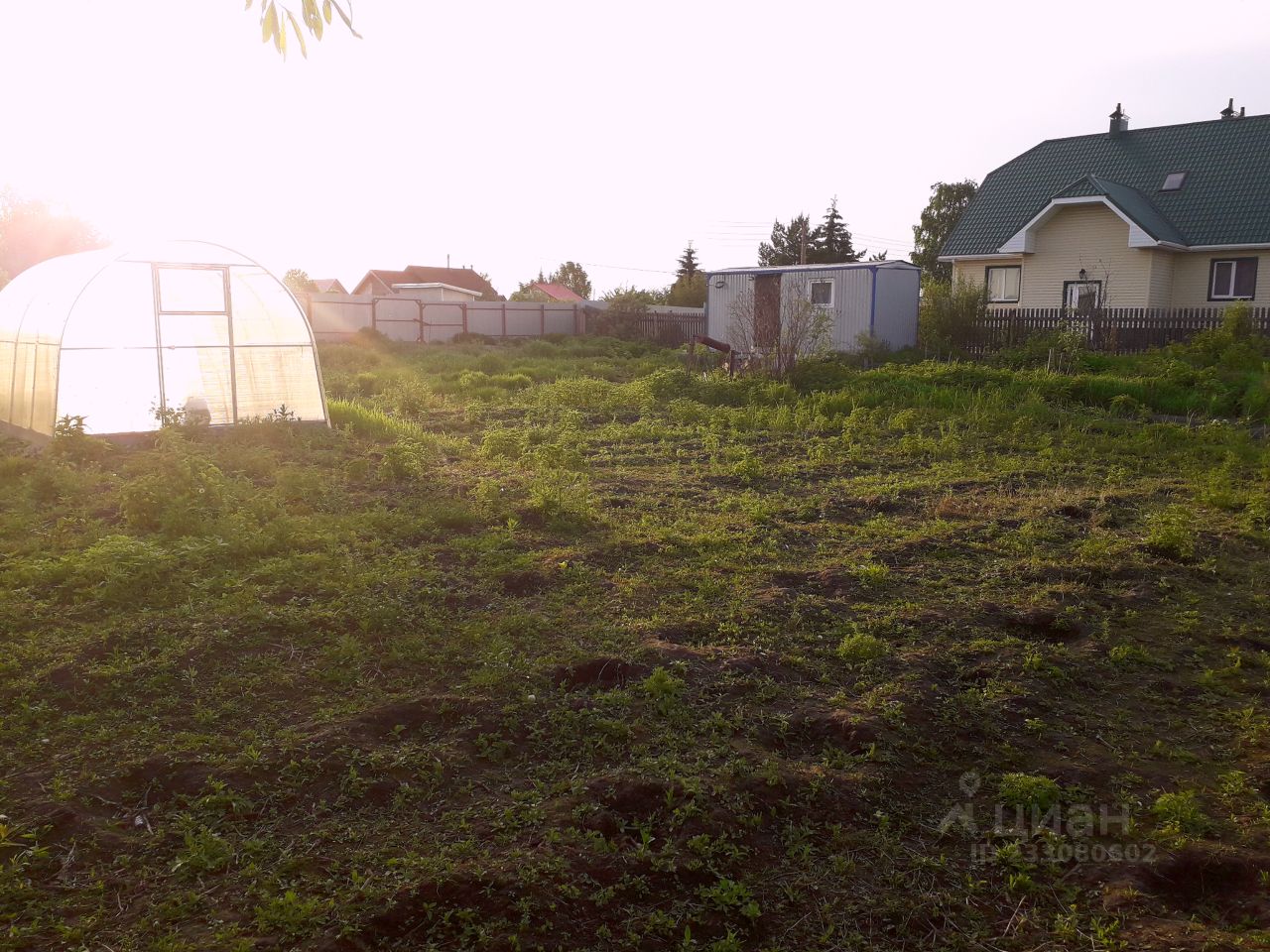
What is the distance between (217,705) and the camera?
4336mm

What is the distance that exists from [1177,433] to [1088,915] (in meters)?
9.57

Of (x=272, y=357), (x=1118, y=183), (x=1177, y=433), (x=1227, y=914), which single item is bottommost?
(x=1227, y=914)

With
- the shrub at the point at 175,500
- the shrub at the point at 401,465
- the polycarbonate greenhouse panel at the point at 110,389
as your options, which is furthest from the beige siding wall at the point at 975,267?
the shrub at the point at 175,500

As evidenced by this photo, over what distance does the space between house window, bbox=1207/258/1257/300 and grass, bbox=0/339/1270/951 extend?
55.9 feet

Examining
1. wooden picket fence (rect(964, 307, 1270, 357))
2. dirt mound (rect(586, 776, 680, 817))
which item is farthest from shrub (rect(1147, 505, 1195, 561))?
wooden picket fence (rect(964, 307, 1270, 357))

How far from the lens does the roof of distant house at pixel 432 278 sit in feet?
198

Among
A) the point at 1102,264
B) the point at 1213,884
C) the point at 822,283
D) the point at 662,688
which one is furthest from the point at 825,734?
the point at 1102,264

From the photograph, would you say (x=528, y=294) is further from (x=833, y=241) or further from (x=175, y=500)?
(x=175, y=500)

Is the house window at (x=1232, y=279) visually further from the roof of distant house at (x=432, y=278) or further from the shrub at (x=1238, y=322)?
the roof of distant house at (x=432, y=278)

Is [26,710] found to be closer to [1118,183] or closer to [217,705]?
[217,705]

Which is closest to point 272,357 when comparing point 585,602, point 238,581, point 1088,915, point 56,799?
point 238,581

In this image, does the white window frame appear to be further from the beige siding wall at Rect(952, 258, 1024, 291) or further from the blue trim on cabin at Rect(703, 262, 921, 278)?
the beige siding wall at Rect(952, 258, 1024, 291)

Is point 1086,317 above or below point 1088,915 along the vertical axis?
above

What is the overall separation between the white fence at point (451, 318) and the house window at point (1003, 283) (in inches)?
372
